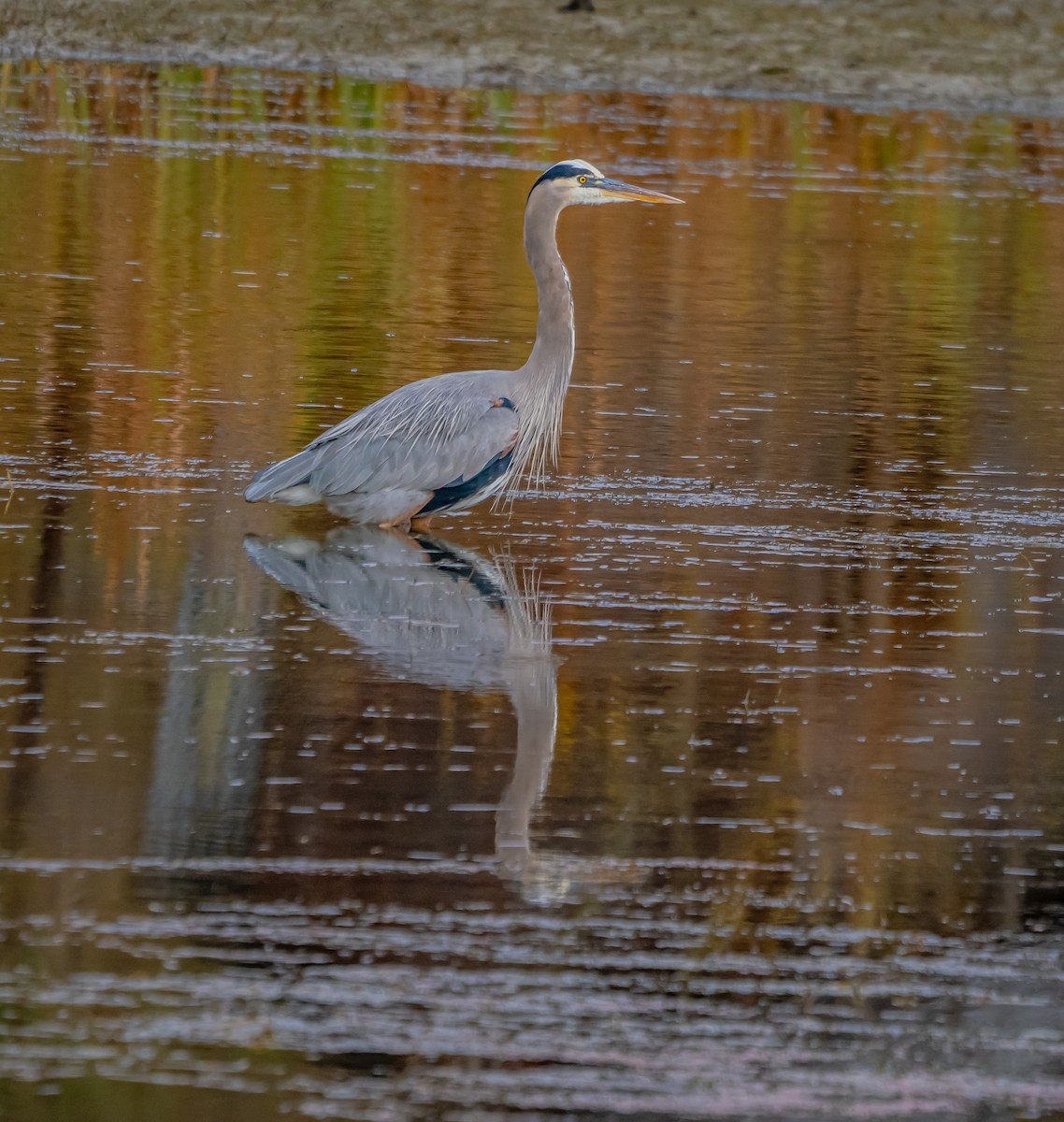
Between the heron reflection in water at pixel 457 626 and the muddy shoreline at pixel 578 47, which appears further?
the muddy shoreline at pixel 578 47

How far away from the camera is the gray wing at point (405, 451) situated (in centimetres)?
984

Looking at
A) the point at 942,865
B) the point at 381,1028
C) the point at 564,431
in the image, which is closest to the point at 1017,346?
the point at 564,431

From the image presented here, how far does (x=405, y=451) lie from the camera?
32.4 feet

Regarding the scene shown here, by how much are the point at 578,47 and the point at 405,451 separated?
2338 cm

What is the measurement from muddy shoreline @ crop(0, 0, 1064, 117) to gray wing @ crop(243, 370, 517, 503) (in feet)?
71.4

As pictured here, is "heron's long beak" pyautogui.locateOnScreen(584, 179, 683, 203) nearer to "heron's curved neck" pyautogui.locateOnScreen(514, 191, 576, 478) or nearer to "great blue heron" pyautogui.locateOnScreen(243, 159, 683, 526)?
"great blue heron" pyautogui.locateOnScreen(243, 159, 683, 526)

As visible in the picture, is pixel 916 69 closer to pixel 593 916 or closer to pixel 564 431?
pixel 564 431

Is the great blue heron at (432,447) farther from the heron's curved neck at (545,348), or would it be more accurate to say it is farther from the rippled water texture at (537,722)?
the rippled water texture at (537,722)

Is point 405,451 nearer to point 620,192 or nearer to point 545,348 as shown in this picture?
point 545,348

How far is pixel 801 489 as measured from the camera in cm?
1089

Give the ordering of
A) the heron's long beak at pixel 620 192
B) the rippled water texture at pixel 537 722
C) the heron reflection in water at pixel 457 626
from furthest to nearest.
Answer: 1. the heron's long beak at pixel 620 192
2. the heron reflection in water at pixel 457 626
3. the rippled water texture at pixel 537 722

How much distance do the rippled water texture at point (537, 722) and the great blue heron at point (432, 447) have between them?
0.55 feet

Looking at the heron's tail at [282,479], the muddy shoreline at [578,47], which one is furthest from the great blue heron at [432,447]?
the muddy shoreline at [578,47]

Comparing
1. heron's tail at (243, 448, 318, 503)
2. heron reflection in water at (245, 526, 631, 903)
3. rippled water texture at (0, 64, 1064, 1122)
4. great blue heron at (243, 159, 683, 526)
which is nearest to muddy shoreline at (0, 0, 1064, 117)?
rippled water texture at (0, 64, 1064, 1122)
